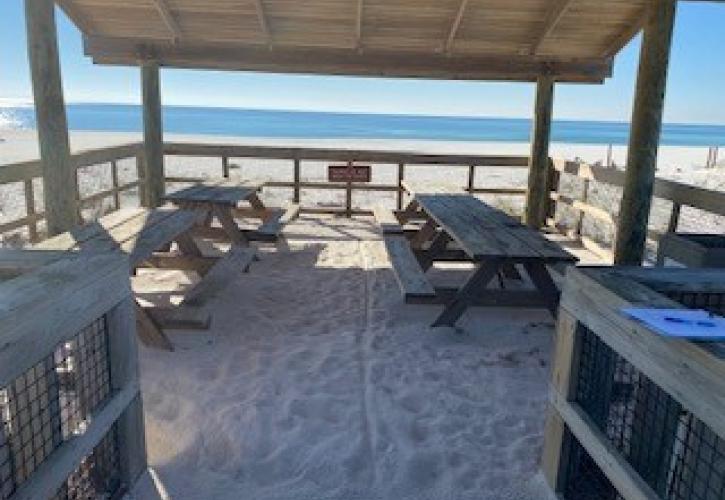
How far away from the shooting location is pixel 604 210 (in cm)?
884

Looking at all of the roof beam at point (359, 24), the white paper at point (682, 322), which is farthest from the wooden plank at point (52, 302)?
the roof beam at point (359, 24)

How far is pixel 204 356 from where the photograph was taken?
4555mm

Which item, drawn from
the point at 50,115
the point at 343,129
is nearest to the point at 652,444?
the point at 50,115

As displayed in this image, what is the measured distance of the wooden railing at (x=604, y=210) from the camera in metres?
5.48

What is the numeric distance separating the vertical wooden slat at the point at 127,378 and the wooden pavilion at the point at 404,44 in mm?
4282

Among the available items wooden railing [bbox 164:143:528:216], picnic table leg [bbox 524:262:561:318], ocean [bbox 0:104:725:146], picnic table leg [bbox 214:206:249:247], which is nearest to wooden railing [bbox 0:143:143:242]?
wooden railing [bbox 164:143:528:216]

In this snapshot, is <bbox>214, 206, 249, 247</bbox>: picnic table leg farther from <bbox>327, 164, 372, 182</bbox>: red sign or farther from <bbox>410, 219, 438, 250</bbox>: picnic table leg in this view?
<bbox>327, 164, 372, 182</bbox>: red sign

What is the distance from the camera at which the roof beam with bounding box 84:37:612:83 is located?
837cm

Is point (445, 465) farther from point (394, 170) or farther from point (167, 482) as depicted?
point (394, 170)

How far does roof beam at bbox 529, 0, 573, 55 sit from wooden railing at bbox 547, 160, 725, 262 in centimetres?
174

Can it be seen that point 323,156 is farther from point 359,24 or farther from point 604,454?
point 604,454

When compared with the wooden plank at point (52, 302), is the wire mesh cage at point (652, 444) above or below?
below

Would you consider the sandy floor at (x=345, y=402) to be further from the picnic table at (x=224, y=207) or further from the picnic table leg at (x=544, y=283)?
the picnic table at (x=224, y=207)

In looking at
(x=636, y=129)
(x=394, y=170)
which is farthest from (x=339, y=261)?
(x=394, y=170)
